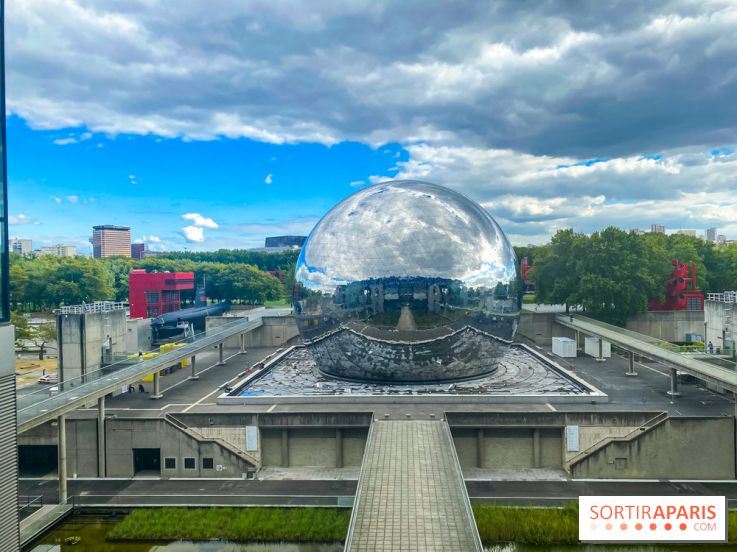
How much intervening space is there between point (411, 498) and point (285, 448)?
9.02m

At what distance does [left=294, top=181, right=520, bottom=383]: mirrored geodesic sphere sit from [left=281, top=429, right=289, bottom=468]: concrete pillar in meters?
4.58

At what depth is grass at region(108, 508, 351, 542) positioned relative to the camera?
16.4 m

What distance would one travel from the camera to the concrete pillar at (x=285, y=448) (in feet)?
71.8

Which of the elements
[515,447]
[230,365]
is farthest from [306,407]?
[230,365]

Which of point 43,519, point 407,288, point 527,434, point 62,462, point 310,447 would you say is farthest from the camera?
point 407,288

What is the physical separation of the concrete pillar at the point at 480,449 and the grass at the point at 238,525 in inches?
252

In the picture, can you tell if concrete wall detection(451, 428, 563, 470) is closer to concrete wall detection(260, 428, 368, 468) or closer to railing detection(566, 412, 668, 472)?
railing detection(566, 412, 668, 472)

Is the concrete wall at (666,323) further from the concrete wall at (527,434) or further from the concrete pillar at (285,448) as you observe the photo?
the concrete pillar at (285,448)

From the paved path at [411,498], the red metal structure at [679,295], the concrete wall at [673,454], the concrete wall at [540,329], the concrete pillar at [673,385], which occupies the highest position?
the red metal structure at [679,295]

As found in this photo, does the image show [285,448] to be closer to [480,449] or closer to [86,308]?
[480,449]

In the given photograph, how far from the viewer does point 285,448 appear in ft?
72.1

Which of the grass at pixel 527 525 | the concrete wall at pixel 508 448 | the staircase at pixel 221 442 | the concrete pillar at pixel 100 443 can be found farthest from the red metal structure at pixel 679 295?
the concrete pillar at pixel 100 443

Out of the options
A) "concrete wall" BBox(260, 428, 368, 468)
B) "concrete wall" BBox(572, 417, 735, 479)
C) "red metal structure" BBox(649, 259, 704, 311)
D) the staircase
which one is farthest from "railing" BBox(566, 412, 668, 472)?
"red metal structure" BBox(649, 259, 704, 311)

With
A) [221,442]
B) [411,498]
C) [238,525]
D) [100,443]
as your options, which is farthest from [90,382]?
[411,498]
